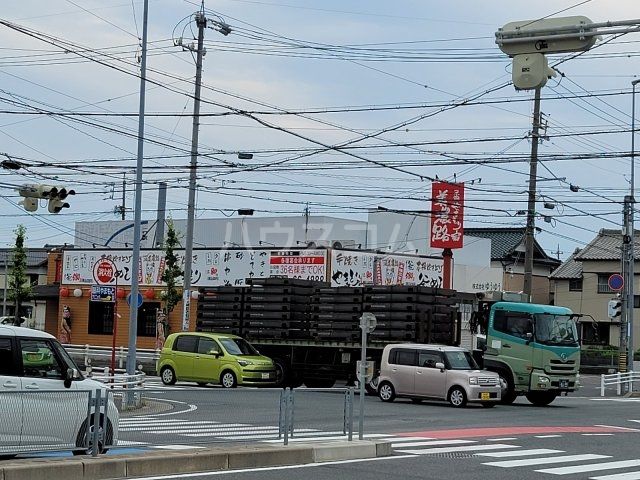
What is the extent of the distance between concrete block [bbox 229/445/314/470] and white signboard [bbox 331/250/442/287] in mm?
31083

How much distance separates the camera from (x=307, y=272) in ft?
156

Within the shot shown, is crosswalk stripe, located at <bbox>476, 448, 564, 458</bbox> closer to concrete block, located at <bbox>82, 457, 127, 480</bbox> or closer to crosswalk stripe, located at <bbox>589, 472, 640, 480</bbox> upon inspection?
crosswalk stripe, located at <bbox>589, 472, 640, 480</bbox>

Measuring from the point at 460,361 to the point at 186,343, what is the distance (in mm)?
9309

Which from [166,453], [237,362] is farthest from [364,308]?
[166,453]

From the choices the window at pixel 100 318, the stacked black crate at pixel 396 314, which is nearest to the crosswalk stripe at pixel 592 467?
the stacked black crate at pixel 396 314

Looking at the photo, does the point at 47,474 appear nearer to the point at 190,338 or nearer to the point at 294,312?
the point at 190,338

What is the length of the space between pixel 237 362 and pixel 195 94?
33.6 ft

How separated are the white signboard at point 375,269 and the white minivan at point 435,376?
54.6 feet

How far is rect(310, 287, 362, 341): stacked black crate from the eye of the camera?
34.6m

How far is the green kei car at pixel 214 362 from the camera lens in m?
32.9

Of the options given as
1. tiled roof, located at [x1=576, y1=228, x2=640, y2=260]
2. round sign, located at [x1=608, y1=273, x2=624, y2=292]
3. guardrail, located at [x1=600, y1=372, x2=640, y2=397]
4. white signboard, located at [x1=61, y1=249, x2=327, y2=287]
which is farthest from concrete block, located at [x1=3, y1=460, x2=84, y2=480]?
tiled roof, located at [x1=576, y1=228, x2=640, y2=260]

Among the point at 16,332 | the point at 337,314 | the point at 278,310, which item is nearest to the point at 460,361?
the point at 337,314

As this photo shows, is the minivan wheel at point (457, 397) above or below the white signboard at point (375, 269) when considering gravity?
below

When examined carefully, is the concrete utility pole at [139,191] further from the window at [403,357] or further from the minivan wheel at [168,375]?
the window at [403,357]
